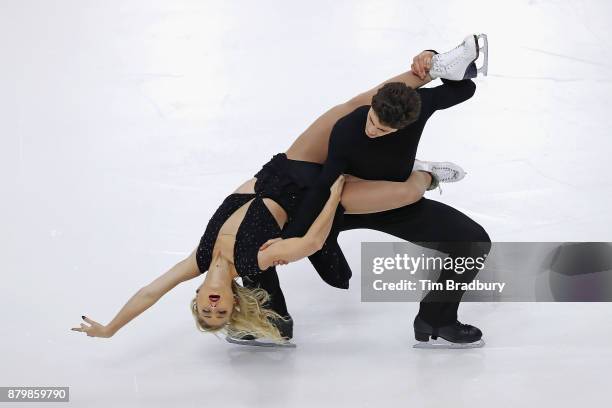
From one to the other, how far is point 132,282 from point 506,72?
2.95 m

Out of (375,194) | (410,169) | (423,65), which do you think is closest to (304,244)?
(375,194)

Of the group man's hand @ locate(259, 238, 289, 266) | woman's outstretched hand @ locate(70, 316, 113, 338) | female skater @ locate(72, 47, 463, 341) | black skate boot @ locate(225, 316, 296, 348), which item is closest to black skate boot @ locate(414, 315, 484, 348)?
female skater @ locate(72, 47, 463, 341)

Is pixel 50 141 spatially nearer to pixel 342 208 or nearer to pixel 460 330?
pixel 342 208

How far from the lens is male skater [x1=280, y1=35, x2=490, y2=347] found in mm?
4055

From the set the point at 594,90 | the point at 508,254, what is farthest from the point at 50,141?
the point at 594,90

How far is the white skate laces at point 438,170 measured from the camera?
4647 mm

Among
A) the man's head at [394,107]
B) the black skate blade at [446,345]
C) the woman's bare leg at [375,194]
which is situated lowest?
the black skate blade at [446,345]

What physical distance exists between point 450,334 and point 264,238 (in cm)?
101

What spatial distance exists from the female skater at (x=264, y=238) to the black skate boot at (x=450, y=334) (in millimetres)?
482

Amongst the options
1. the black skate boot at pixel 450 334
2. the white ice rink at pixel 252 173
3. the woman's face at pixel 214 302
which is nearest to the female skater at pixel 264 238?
the woman's face at pixel 214 302

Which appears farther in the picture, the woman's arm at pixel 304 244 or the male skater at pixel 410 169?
the woman's arm at pixel 304 244

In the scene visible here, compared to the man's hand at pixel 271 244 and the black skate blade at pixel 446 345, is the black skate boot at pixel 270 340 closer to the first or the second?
the man's hand at pixel 271 244

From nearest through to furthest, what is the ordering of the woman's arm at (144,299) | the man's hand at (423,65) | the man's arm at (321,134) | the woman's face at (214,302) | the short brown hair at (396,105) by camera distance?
the short brown hair at (396,105) → the woman's face at (214,302) → the woman's arm at (144,299) → the man's hand at (423,65) → the man's arm at (321,134)

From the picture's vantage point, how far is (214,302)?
4160mm
